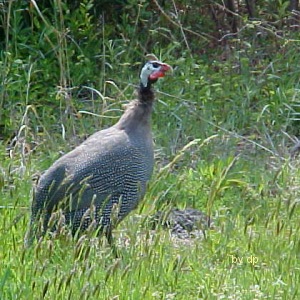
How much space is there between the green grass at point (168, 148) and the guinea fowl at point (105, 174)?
11 centimetres

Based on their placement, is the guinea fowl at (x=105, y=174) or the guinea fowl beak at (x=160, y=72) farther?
the guinea fowl beak at (x=160, y=72)

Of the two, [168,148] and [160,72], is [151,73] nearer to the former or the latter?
[160,72]

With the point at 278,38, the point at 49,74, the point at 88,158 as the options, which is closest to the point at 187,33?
the point at 278,38

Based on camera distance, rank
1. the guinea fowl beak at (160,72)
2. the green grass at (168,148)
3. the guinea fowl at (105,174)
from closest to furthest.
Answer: the green grass at (168,148), the guinea fowl at (105,174), the guinea fowl beak at (160,72)

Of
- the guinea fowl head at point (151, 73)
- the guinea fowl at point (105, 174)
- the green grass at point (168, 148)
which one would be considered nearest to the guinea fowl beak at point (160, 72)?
the guinea fowl head at point (151, 73)

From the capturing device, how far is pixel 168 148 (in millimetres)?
Answer: 6391

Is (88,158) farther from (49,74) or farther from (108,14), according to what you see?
(108,14)

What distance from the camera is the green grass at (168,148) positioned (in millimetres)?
3936

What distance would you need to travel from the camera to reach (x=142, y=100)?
5.43m

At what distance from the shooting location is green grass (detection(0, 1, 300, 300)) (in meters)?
3.94

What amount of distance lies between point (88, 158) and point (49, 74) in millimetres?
2501

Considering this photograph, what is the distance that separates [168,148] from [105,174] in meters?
1.48

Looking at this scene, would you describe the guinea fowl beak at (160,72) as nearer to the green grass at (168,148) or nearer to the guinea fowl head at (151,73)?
the guinea fowl head at (151,73)

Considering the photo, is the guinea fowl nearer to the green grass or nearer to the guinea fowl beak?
the green grass
